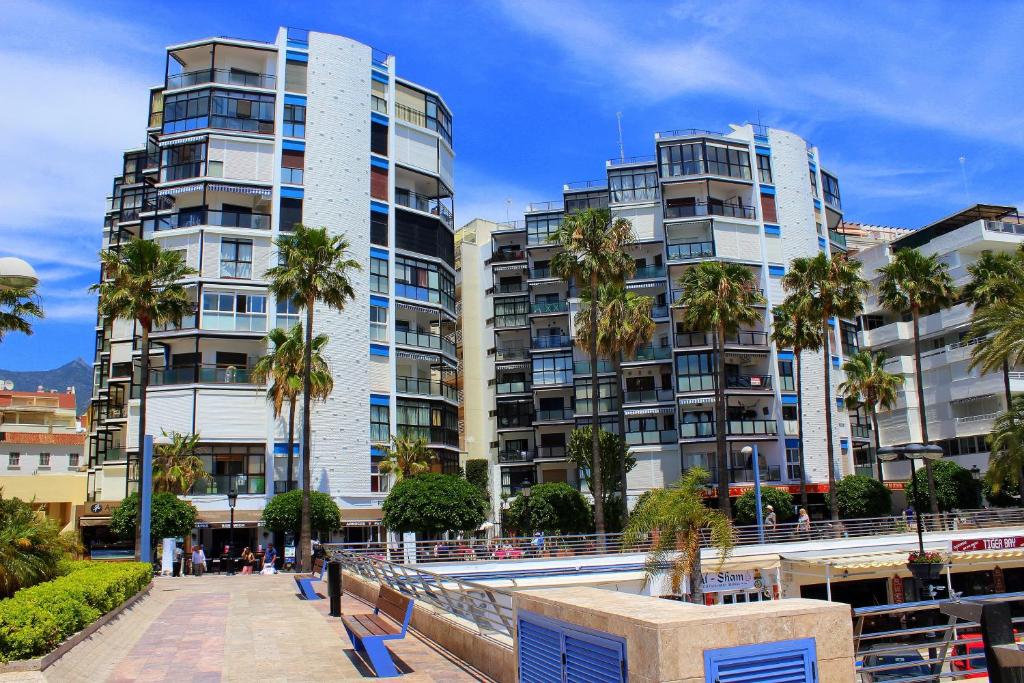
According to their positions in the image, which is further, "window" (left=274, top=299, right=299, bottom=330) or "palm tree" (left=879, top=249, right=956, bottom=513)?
"palm tree" (left=879, top=249, right=956, bottom=513)

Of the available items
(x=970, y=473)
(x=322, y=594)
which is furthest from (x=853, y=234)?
(x=322, y=594)

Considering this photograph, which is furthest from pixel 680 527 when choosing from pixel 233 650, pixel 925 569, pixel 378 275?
pixel 378 275

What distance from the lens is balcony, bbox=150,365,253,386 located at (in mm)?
48250

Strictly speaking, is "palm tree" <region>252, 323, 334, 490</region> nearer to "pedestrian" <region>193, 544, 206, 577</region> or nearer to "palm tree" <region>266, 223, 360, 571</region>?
"palm tree" <region>266, 223, 360, 571</region>

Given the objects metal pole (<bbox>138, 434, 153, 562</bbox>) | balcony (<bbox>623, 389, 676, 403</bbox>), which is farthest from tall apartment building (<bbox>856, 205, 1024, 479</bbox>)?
metal pole (<bbox>138, 434, 153, 562</bbox>)

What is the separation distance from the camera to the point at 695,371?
5625 cm

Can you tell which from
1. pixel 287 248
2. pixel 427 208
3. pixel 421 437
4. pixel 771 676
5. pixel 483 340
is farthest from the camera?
pixel 483 340

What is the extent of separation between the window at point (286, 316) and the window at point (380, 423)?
6966 mm

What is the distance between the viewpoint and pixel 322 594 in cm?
2422

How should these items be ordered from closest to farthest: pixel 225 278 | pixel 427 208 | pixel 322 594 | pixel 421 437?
pixel 322 594 → pixel 225 278 → pixel 421 437 → pixel 427 208

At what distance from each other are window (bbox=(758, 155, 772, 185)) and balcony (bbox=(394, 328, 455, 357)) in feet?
81.2

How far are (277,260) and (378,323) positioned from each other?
23.6ft

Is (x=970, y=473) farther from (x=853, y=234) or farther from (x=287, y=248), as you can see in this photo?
(x=287, y=248)

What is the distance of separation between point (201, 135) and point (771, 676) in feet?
171
